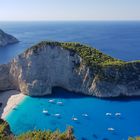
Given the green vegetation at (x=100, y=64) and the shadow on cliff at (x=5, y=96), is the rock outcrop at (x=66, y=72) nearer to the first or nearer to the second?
the green vegetation at (x=100, y=64)

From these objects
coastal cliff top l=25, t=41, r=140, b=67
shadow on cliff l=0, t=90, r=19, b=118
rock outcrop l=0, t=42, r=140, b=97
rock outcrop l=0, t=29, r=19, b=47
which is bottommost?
Result: rock outcrop l=0, t=29, r=19, b=47

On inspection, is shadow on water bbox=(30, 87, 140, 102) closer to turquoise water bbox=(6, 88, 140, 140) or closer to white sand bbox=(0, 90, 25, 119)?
turquoise water bbox=(6, 88, 140, 140)

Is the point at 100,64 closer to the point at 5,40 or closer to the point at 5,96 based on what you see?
the point at 5,96

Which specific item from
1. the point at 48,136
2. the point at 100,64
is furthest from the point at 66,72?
the point at 48,136

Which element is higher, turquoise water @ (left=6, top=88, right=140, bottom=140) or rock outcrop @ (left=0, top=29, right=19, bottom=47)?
turquoise water @ (left=6, top=88, right=140, bottom=140)

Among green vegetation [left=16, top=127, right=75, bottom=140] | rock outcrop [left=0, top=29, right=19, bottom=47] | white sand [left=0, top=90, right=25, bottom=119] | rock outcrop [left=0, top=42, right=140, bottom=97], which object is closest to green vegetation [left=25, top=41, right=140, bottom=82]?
rock outcrop [left=0, top=42, right=140, bottom=97]

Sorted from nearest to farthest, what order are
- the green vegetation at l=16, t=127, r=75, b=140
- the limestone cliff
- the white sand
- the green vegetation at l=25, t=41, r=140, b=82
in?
the green vegetation at l=16, t=127, r=75, b=140, the white sand, the green vegetation at l=25, t=41, r=140, b=82, the limestone cliff
